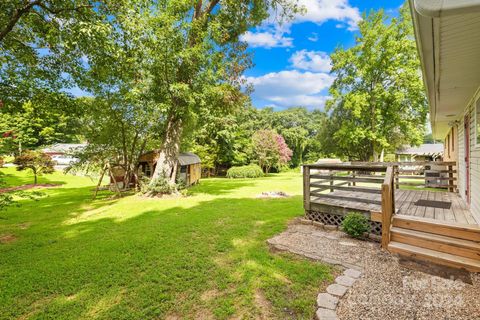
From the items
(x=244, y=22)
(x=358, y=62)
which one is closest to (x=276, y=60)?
(x=358, y=62)

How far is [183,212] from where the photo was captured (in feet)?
24.8

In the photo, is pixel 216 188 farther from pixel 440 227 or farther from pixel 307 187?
pixel 440 227

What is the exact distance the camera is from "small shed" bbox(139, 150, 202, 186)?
45.3 ft

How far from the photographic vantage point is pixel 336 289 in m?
2.96

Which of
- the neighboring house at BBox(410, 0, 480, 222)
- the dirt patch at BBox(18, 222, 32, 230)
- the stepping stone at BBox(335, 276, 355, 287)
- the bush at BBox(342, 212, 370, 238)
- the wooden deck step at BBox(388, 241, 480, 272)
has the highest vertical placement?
the neighboring house at BBox(410, 0, 480, 222)

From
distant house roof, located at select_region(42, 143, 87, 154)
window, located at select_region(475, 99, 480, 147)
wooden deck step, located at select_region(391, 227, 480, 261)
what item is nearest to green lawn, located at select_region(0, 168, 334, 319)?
wooden deck step, located at select_region(391, 227, 480, 261)

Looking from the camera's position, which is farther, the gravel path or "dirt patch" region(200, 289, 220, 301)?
"dirt patch" region(200, 289, 220, 301)

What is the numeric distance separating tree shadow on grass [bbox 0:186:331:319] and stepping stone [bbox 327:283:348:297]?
0.16m

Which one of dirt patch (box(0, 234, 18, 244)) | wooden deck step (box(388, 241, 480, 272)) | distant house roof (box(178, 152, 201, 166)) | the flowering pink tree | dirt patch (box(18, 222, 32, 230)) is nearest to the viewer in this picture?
wooden deck step (box(388, 241, 480, 272))

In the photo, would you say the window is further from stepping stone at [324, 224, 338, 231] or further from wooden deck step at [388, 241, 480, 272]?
stepping stone at [324, 224, 338, 231]

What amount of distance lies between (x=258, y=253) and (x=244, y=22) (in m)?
11.3

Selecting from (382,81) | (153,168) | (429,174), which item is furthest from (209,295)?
(382,81)

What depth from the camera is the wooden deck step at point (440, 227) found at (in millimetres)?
3588

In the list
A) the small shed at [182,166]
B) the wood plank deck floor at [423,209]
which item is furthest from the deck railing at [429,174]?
the small shed at [182,166]
